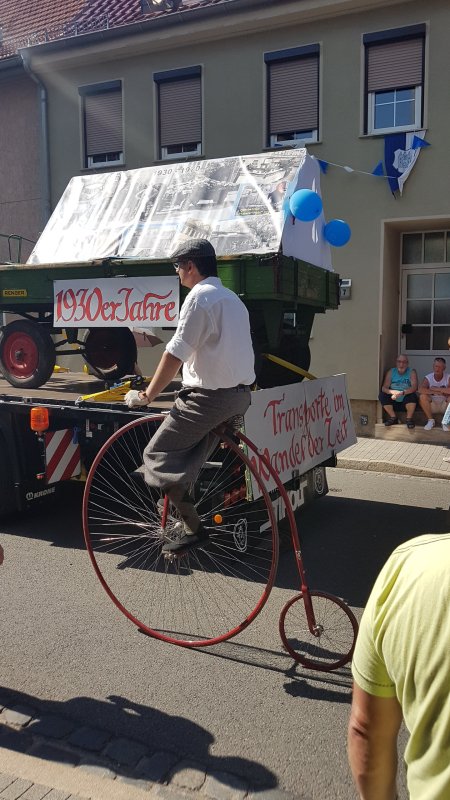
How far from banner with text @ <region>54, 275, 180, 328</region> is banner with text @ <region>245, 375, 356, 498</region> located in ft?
3.94

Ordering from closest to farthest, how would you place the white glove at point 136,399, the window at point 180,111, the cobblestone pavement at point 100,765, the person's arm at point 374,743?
the person's arm at point 374,743
the cobblestone pavement at point 100,765
the white glove at point 136,399
the window at point 180,111

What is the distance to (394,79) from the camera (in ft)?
37.6

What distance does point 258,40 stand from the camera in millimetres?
12266

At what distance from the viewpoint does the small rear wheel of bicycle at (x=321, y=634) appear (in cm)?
370

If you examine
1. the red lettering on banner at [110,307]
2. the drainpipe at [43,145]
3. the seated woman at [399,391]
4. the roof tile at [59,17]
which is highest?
the roof tile at [59,17]

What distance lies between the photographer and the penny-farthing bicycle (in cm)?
387

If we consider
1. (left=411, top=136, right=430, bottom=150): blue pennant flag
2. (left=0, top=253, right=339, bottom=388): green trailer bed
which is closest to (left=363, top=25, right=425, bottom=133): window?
(left=411, top=136, right=430, bottom=150): blue pennant flag

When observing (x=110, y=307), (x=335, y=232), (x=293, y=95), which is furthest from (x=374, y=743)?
(x=293, y=95)

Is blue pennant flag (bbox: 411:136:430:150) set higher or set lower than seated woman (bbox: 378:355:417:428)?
higher

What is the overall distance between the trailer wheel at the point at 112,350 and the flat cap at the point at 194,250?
3.19 metres

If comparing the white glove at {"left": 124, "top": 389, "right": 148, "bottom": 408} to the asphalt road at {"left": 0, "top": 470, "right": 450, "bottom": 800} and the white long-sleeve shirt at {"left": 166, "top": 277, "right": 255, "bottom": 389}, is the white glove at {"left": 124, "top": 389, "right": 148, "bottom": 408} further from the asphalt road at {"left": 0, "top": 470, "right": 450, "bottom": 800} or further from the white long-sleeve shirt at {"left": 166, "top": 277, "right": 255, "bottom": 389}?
the asphalt road at {"left": 0, "top": 470, "right": 450, "bottom": 800}

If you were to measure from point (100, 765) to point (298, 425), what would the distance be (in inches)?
107

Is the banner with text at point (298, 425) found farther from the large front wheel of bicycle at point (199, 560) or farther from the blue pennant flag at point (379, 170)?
the blue pennant flag at point (379, 170)

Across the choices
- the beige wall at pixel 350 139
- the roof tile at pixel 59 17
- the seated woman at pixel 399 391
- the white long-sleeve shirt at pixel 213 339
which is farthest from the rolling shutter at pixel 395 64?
the white long-sleeve shirt at pixel 213 339
